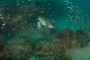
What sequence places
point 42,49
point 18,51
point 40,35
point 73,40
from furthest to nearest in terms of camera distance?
point 40,35, point 73,40, point 42,49, point 18,51

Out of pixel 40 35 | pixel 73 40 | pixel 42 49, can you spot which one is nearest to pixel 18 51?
pixel 42 49

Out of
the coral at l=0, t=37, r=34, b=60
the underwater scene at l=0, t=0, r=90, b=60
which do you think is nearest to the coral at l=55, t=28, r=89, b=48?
the underwater scene at l=0, t=0, r=90, b=60

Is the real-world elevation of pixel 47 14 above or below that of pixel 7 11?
below

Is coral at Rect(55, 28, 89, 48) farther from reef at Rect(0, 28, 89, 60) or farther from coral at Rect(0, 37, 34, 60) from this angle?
coral at Rect(0, 37, 34, 60)

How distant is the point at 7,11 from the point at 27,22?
180cm

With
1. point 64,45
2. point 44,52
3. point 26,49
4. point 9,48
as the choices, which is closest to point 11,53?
point 9,48

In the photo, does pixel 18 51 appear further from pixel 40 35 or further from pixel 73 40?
pixel 40 35

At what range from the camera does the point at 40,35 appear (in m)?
9.20

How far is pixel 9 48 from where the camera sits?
21.5 ft

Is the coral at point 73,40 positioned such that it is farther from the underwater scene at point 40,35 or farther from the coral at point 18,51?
the coral at point 18,51

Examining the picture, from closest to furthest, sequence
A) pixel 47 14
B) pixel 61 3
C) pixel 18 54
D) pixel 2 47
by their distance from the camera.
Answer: pixel 18 54
pixel 2 47
pixel 47 14
pixel 61 3

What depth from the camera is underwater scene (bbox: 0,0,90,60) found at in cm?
645

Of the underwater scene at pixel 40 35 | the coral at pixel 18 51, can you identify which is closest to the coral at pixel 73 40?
the underwater scene at pixel 40 35

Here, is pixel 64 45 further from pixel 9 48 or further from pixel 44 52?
pixel 9 48
